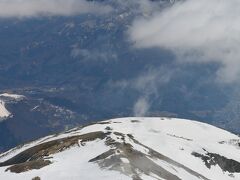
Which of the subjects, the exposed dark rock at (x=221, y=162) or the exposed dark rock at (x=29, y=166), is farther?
the exposed dark rock at (x=221, y=162)

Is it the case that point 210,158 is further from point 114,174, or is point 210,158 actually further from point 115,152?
point 114,174

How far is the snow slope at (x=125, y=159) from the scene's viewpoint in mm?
129500

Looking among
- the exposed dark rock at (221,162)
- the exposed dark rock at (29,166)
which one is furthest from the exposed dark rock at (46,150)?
the exposed dark rock at (221,162)

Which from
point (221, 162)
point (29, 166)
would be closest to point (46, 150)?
point (29, 166)

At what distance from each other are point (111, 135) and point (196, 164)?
2528cm

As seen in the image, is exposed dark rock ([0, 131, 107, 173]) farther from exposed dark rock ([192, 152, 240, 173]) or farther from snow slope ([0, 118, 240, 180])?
exposed dark rock ([192, 152, 240, 173])

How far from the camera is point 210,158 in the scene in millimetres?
179625

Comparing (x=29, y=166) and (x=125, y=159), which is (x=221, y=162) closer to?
(x=125, y=159)

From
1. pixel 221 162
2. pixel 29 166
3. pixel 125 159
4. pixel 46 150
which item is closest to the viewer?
pixel 29 166

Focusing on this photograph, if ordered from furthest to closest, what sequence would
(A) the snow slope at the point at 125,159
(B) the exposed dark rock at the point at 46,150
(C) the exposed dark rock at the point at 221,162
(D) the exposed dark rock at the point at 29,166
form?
(C) the exposed dark rock at the point at 221,162, (B) the exposed dark rock at the point at 46,150, (D) the exposed dark rock at the point at 29,166, (A) the snow slope at the point at 125,159

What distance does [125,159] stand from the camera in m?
138

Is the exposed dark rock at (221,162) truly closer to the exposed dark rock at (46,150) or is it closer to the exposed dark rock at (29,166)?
the exposed dark rock at (46,150)

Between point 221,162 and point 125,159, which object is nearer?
point 125,159

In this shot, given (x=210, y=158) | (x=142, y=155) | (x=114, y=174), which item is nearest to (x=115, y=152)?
(x=142, y=155)
